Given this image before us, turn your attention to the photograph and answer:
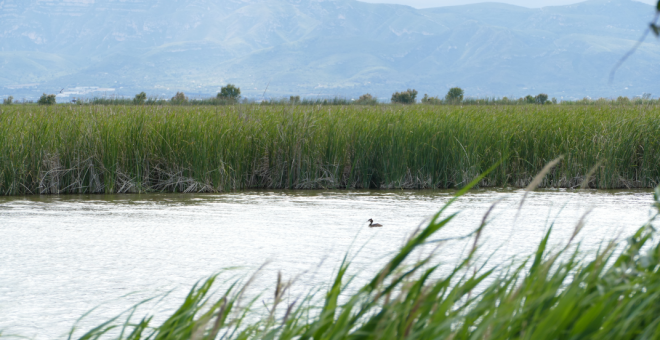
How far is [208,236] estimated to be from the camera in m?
5.16

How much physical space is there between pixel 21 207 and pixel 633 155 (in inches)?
289

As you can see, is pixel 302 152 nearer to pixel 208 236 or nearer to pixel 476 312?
pixel 208 236

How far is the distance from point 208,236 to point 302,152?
326cm

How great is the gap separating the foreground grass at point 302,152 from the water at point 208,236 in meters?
0.46

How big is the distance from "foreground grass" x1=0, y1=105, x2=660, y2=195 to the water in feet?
1.50

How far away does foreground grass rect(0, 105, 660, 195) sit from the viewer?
7.69m

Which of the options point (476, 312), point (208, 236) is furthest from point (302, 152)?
point (476, 312)

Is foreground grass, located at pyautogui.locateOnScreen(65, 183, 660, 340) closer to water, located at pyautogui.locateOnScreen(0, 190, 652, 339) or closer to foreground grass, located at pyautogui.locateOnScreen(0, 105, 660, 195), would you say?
water, located at pyautogui.locateOnScreen(0, 190, 652, 339)

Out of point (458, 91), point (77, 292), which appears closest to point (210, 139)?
point (77, 292)

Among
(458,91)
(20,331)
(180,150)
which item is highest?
(458,91)

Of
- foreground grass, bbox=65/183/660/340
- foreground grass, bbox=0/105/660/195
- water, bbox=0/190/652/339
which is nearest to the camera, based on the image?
foreground grass, bbox=65/183/660/340

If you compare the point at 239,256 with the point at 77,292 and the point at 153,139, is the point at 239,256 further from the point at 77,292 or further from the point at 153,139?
the point at 153,139

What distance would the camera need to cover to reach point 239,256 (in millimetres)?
4418

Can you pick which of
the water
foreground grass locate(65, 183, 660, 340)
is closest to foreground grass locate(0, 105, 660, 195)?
the water
